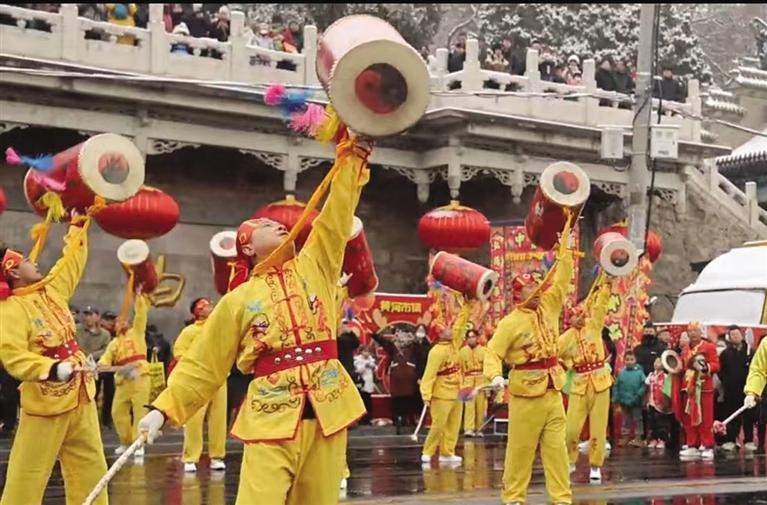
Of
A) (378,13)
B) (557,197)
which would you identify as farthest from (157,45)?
(378,13)

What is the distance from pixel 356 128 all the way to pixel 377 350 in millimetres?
15255

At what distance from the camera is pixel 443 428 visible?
15914 mm

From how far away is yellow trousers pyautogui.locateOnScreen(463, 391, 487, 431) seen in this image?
67.8 feet

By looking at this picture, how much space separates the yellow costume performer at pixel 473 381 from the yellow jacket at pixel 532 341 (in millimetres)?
4258

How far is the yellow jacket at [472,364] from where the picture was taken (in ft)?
57.0

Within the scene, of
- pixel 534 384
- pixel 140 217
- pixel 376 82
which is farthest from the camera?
pixel 140 217

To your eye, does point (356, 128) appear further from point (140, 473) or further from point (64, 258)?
point (140, 473)

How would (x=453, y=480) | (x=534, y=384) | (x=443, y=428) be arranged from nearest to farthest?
(x=534, y=384)
(x=453, y=480)
(x=443, y=428)

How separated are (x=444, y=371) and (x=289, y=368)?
9.84m

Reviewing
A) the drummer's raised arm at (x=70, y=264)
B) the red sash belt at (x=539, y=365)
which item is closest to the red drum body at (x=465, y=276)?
the red sash belt at (x=539, y=365)

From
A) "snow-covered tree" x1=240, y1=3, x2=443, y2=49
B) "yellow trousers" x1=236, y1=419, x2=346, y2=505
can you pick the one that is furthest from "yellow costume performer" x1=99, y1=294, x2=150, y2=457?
"snow-covered tree" x1=240, y1=3, x2=443, y2=49

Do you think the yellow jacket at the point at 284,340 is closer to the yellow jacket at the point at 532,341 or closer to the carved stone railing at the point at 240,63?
the yellow jacket at the point at 532,341

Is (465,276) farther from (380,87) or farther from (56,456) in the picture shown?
(380,87)

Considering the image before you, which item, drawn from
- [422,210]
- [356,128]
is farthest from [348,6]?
[356,128]
